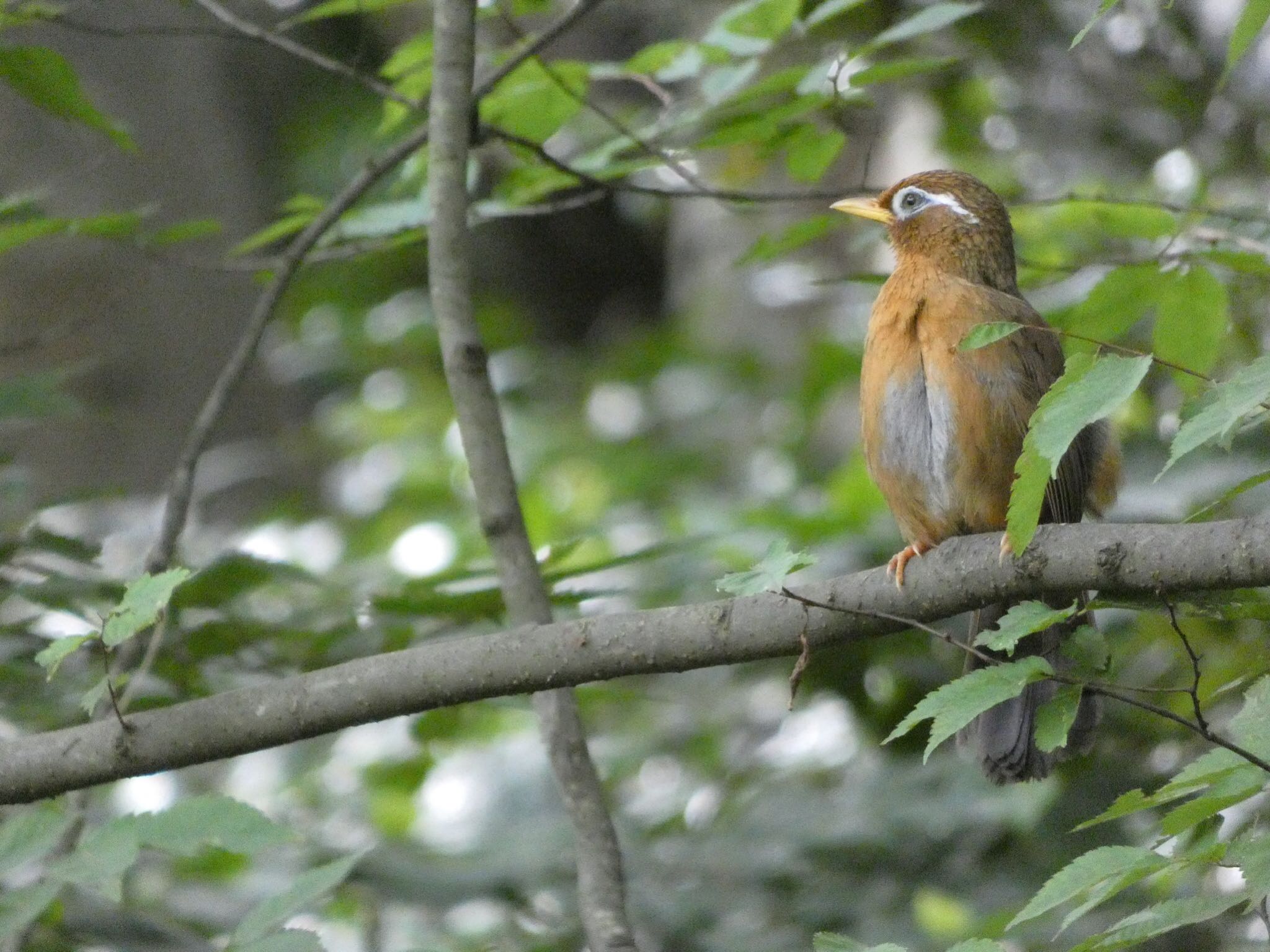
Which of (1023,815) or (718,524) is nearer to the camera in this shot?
(1023,815)

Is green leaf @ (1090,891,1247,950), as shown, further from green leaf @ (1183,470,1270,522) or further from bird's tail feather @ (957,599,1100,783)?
bird's tail feather @ (957,599,1100,783)

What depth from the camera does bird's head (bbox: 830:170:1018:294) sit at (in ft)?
13.6

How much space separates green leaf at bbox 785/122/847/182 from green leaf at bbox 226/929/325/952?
2.22 m

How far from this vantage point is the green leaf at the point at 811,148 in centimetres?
369

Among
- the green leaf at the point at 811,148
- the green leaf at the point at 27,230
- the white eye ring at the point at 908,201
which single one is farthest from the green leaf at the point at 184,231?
the white eye ring at the point at 908,201

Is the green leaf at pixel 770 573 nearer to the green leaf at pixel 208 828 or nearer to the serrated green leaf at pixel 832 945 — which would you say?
the serrated green leaf at pixel 832 945

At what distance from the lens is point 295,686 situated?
8.53 feet

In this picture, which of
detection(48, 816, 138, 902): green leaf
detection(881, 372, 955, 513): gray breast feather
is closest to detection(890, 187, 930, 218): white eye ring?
detection(881, 372, 955, 513): gray breast feather

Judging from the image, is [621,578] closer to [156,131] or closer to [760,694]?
[760,694]

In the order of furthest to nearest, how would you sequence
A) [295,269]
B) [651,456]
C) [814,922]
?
[651,456] < [814,922] < [295,269]

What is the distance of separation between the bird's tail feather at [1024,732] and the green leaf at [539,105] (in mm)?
1624

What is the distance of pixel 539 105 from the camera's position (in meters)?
3.66

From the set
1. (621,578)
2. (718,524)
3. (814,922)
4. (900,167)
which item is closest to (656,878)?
(814,922)

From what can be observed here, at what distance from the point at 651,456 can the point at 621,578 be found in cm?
181
